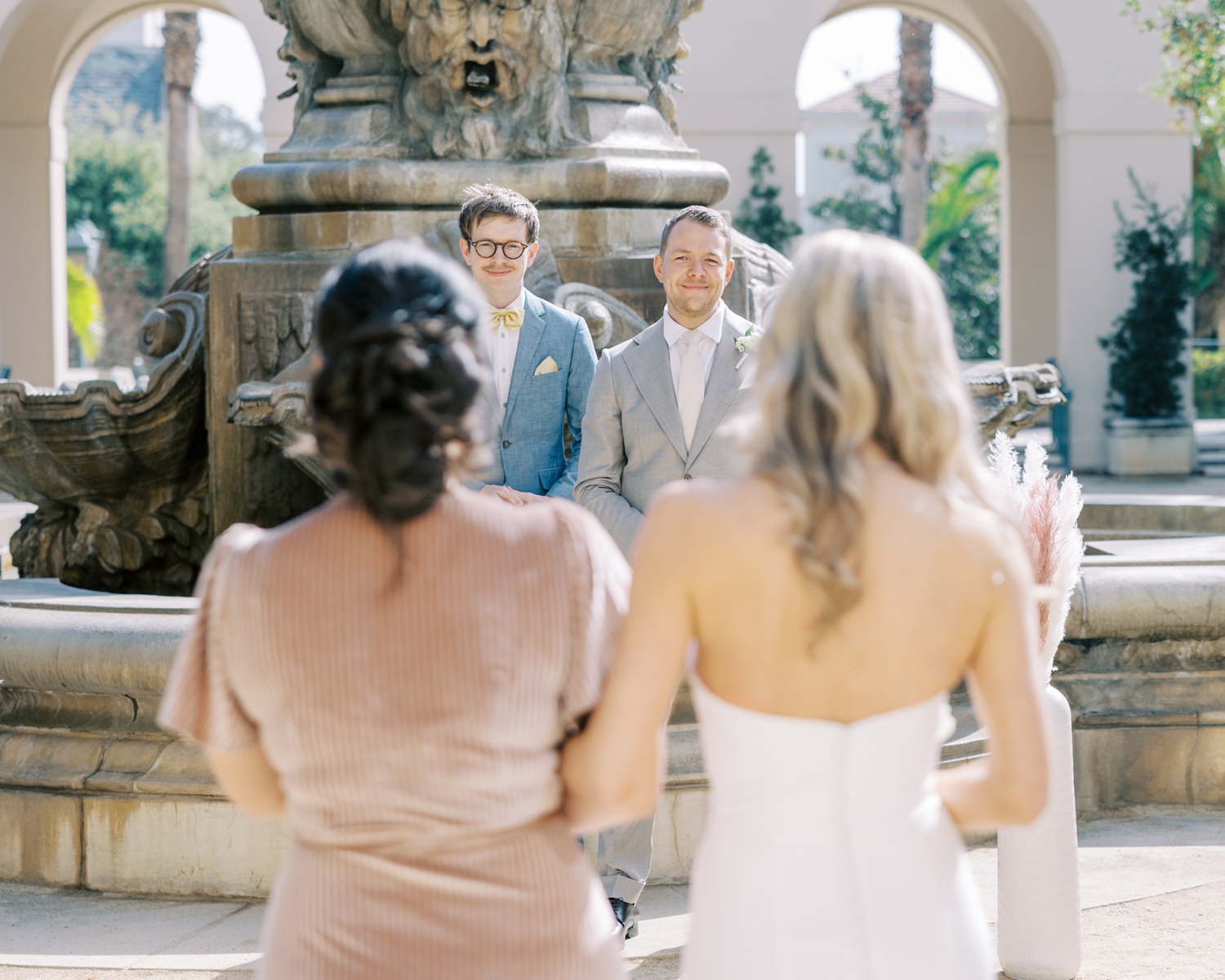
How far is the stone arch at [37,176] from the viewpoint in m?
21.0

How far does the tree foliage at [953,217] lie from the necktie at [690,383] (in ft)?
84.2

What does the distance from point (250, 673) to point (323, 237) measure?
466 cm

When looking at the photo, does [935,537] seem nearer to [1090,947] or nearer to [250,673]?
[250,673]

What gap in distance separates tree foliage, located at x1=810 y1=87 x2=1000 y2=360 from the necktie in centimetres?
2565

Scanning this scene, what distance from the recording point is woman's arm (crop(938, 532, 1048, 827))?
1939 millimetres

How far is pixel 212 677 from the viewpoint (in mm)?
1919

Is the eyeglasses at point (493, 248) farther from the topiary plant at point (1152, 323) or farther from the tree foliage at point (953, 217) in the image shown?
the tree foliage at point (953, 217)

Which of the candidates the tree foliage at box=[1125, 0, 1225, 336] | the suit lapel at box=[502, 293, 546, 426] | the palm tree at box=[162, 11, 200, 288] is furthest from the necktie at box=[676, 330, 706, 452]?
the palm tree at box=[162, 11, 200, 288]

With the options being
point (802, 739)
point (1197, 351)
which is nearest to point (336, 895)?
point (802, 739)

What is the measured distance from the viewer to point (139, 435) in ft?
21.3

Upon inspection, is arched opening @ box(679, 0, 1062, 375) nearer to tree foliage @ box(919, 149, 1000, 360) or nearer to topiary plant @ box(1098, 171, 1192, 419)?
topiary plant @ box(1098, 171, 1192, 419)

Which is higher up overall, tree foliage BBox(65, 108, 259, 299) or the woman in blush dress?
tree foliage BBox(65, 108, 259, 299)

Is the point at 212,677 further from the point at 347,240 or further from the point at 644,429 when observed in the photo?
the point at 347,240

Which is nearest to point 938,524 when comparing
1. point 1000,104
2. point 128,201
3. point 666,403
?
point 666,403
